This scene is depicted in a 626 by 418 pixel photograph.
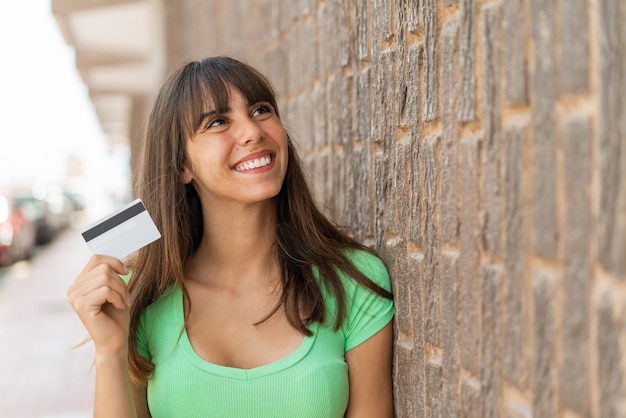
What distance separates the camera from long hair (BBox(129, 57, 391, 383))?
2.58 meters

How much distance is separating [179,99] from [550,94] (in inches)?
58.2

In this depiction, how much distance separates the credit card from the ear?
0.44 metres

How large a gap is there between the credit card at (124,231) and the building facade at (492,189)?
718 mm

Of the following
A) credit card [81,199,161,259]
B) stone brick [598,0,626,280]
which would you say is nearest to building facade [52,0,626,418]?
stone brick [598,0,626,280]

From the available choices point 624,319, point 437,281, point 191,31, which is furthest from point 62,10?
point 624,319

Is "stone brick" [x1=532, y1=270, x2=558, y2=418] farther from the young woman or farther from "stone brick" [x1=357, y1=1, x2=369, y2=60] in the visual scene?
"stone brick" [x1=357, y1=1, x2=369, y2=60]

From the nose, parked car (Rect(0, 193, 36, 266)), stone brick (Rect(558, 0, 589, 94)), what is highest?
stone brick (Rect(558, 0, 589, 94))

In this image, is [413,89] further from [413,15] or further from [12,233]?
[12,233]

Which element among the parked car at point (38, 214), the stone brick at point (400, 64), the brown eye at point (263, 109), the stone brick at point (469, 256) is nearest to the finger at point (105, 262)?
the brown eye at point (263, 109)

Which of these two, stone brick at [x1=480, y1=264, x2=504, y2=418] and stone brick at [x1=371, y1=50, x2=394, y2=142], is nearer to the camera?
stone brick at [x1=480, y1=264, x2=504, y2=418]

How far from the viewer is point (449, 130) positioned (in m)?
1.92

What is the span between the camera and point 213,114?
2.58m

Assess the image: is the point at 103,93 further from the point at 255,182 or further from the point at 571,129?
the point at 571,129

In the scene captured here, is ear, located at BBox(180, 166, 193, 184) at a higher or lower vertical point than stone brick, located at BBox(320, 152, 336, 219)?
higher
